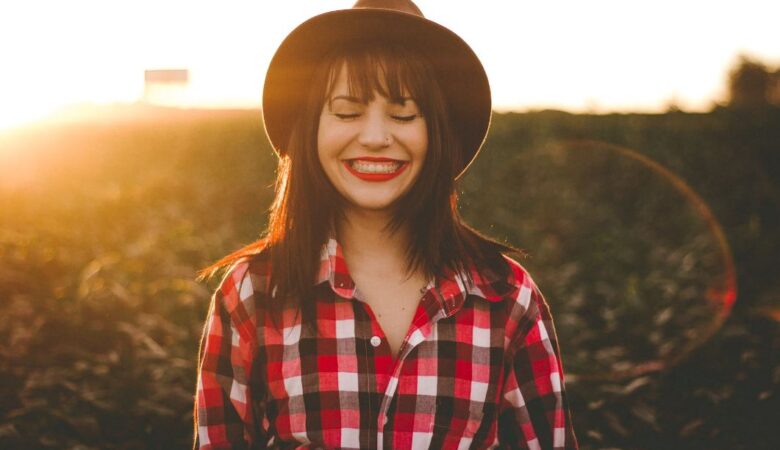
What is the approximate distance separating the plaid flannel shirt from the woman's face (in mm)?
208

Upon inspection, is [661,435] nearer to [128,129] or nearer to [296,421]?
[296,421]

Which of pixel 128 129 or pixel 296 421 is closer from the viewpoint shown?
pixel 296 421

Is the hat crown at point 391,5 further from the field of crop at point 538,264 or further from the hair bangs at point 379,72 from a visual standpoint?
the field of crop at point 538,264

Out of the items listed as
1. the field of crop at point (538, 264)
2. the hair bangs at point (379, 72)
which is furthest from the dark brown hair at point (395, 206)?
the field of crop at point (538, 264)

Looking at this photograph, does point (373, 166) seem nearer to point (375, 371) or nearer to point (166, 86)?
point (375, 371)

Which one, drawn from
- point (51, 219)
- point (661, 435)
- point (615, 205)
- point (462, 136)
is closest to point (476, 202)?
point (615, 205)

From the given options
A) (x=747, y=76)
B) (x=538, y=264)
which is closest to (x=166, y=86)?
(x=538, y=264)

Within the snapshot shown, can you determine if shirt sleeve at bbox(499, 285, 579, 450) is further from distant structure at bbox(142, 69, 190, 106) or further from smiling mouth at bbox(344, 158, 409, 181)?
distant structure at bbox(142, 69, 190, 106)

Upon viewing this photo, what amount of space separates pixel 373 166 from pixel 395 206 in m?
0.19

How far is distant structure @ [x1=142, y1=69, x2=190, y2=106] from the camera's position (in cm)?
1353

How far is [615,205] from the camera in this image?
953 cm

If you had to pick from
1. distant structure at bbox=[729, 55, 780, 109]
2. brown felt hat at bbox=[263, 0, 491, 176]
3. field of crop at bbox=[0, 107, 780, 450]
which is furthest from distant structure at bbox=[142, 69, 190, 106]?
distant structure at bbox=[729, 55, 780, 109]

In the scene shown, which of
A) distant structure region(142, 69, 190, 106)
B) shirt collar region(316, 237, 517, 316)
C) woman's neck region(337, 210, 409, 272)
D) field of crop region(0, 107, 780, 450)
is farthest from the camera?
distant structure region(142, 69, 190, 106)

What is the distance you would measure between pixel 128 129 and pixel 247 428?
1240 cm
